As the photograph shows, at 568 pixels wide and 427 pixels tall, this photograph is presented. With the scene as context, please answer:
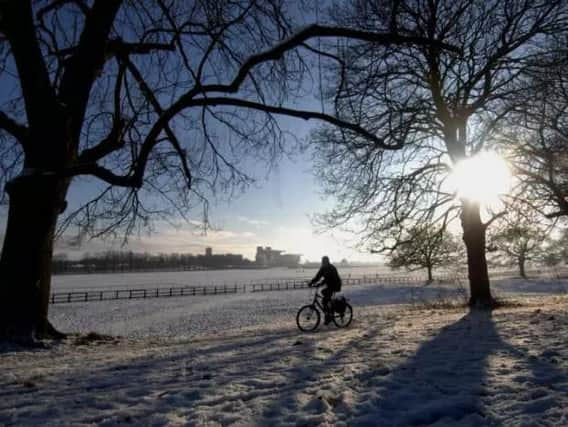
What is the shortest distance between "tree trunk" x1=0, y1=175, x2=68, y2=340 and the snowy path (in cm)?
132

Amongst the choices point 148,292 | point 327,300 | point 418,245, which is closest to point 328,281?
point 327,300

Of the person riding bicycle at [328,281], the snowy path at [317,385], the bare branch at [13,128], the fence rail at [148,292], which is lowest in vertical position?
the fence rail at [148,292]

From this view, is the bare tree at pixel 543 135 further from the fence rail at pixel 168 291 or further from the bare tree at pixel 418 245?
the fence rail at pixel 168 291

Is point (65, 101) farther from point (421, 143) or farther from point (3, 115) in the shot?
point (421, 143)

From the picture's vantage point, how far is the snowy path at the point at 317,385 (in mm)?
3105

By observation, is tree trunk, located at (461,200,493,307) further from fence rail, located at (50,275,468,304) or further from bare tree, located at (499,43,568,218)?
fence rail, located at (50,275,468,304)

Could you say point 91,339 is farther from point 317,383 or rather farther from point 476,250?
point 476,250

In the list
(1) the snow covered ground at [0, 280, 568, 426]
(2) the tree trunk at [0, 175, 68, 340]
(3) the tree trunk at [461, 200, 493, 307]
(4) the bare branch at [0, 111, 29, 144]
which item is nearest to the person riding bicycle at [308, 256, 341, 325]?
(1) the snow covered ground at [0, 280, 568, 426]

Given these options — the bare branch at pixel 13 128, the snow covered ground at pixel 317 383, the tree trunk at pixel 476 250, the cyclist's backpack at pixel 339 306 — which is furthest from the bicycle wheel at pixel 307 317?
the bare branch at pixel 13 128

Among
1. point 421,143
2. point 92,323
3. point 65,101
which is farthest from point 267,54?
point 92,323

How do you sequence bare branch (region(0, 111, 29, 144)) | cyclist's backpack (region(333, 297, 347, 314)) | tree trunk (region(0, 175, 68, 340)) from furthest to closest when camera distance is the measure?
cyclist's backpack (region(333, 297, 347, 314)), bare branch (region(0, 111, 29, 144)), tree trunk (region(0, 175, 68, 340))

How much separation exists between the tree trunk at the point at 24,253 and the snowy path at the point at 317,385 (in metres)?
1.32

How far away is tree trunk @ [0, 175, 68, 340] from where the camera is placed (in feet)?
24.0

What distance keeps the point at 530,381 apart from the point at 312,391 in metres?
2.12
